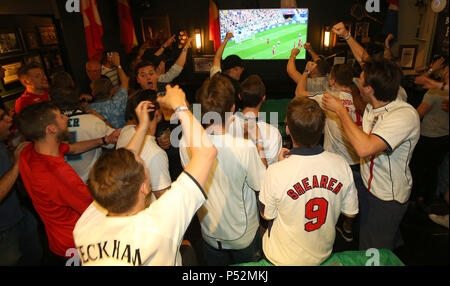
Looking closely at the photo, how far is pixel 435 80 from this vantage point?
2.39ft

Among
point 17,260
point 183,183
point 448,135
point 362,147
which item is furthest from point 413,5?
point 17,260

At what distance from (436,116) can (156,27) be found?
7243 mm

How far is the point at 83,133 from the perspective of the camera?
2.06 m

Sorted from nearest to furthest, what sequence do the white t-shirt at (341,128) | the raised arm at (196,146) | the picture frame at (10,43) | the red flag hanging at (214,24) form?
the raised arm at (196,146) < the white t-shirt at (341,128) < the picture frame at (10,43) < the red flag hanging at (214,24)

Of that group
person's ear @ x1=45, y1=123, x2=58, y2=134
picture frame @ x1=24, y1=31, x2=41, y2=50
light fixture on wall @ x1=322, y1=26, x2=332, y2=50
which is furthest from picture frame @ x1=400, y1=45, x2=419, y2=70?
light fixture on wall @ x1=322, y1=26, x2=332, y2=50

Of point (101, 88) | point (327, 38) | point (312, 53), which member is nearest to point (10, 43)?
point (101, 88)

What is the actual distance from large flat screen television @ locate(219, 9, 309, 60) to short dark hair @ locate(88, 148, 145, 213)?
6.04m

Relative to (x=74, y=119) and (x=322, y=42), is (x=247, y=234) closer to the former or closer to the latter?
(x=74, y=119)

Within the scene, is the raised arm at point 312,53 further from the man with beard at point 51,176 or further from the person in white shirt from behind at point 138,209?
the man with beard at point 51,176

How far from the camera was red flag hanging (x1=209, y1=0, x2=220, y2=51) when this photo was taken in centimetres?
627

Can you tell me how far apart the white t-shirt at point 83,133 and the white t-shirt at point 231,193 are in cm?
100

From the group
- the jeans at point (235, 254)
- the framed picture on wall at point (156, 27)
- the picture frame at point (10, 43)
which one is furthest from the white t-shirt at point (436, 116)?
the framed picture on wall at point (156, 27)

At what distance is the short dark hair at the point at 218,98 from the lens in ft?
4.45
